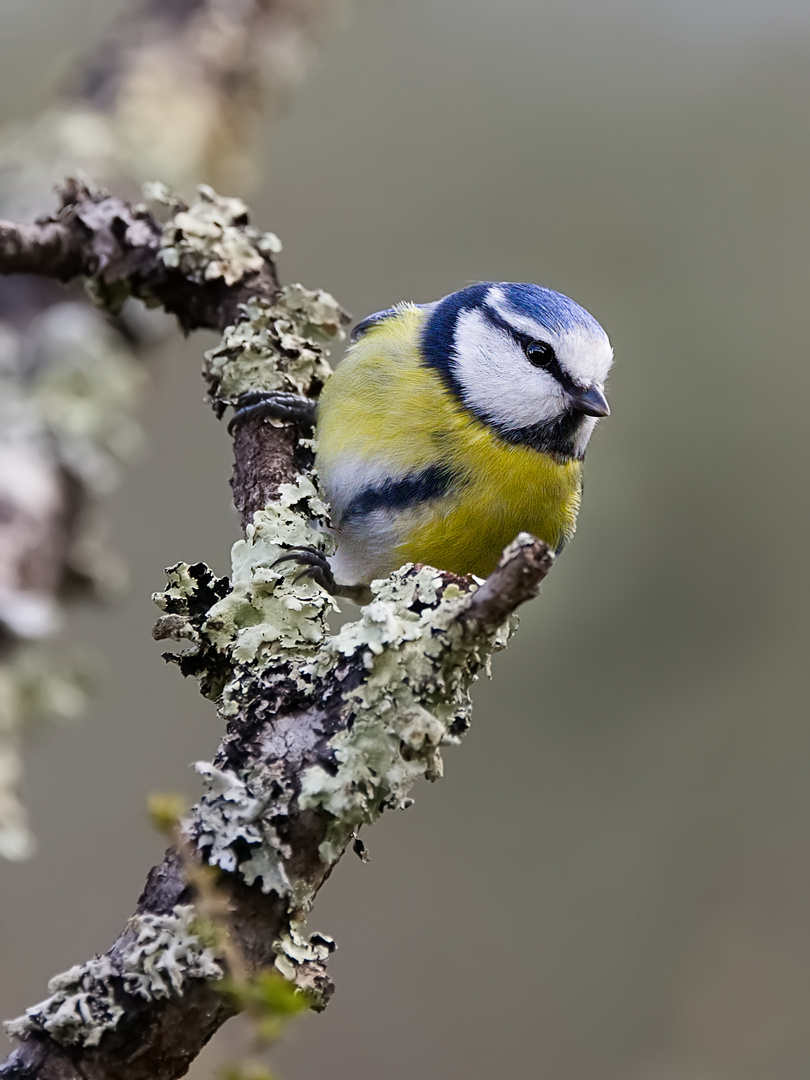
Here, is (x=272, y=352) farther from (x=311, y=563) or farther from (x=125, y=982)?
(x=125, y=982)

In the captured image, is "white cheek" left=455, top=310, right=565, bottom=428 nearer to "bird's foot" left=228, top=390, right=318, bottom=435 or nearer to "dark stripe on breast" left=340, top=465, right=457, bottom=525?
"dark stripe on breast" left=340, top=465, right=457, bottom=525

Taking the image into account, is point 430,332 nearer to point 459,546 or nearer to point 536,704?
point 459,546

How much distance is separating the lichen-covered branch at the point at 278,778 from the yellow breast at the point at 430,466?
0.72 feet

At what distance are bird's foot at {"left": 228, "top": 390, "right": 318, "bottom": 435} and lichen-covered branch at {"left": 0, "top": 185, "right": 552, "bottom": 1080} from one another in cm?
40

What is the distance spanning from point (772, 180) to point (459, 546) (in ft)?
5.83

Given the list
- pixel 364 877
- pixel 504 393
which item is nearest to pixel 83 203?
pixel 504 393

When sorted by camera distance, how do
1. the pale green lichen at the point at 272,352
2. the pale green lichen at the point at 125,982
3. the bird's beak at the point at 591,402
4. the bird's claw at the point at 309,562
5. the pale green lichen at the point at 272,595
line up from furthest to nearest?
the pale green lichen at the point at 272,352, the bird's beak at the point at 591,402, the bird's claw at the point at 309,562, the pale green lichen at the point at 272,595, the pale green lichen at the point at 125,982

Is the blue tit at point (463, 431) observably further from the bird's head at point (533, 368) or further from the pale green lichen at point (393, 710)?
the pale green lichen at point (393, 710)

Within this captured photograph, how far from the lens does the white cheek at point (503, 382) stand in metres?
1.27

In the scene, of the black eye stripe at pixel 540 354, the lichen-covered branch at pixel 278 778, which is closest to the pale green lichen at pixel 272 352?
the black eye stripe at pixel 540 354

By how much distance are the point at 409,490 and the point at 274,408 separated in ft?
0.85

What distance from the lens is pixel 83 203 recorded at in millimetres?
1424

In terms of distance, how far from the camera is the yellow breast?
1.19 meters

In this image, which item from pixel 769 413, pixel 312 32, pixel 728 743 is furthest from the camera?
pixel 769 413
